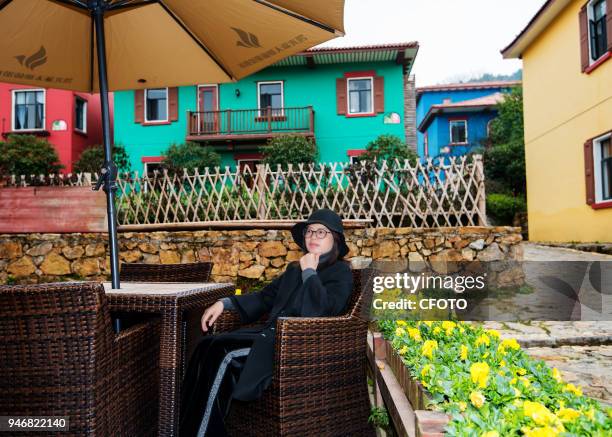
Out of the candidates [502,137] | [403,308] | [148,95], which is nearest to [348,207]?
[403,308]

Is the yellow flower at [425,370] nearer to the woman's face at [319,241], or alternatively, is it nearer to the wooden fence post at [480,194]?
the woman's face at [319,241]

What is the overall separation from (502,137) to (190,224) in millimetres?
15861

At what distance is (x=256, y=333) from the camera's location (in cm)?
230

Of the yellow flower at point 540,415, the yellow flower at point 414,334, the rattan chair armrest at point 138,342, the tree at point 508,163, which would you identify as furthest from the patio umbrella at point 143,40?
the tree at point 508,163

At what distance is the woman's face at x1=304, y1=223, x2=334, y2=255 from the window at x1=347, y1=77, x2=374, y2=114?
1420 cm

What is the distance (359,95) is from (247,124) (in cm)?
396

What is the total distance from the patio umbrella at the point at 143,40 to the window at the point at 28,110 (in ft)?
50.6

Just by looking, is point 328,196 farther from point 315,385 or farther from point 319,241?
point 315,385

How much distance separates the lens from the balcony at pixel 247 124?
15551mm

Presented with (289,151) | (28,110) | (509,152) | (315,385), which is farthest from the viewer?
(509,152)

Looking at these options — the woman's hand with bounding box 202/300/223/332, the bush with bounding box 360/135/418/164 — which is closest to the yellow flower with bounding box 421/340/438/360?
the woman's hand with bounding box 202/300/223/332

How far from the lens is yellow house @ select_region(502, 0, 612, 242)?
8.96 m

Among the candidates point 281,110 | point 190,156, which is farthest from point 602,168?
point 190,156

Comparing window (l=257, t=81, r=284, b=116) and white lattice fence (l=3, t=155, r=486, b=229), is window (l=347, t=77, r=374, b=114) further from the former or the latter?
white lattice fence (l=3, t=155, r=486, b=229)
